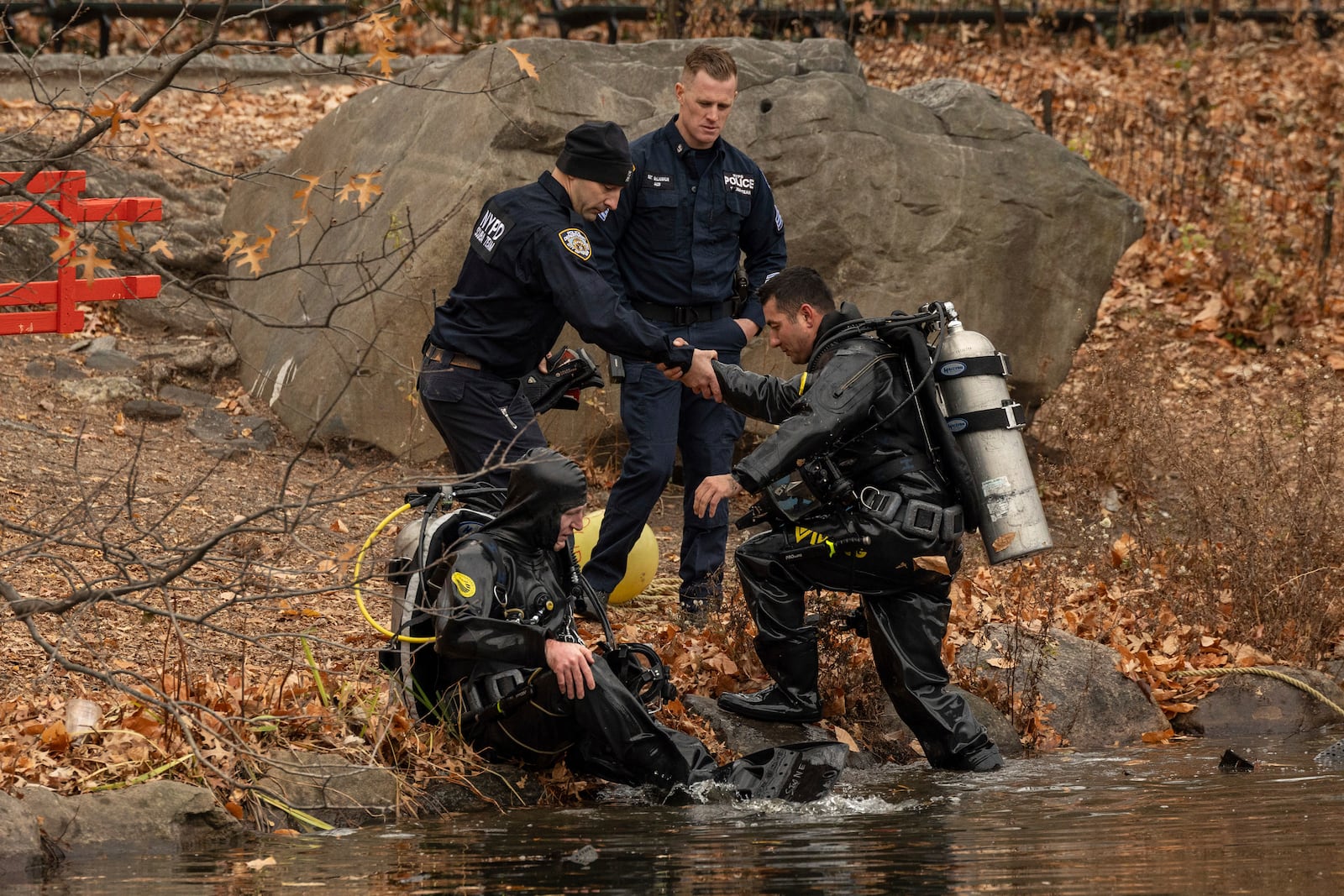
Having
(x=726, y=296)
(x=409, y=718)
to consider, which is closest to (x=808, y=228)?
(x=726, y=296)

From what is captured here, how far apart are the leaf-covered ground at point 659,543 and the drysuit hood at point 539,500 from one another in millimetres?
518

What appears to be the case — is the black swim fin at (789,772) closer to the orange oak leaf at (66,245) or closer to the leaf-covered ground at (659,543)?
the leaf-covered ground at (659,543)

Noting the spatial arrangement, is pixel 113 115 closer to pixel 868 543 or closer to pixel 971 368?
pixel 868 543

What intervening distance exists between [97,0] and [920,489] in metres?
12.5

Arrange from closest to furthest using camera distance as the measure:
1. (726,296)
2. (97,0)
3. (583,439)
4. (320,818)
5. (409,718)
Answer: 1. (320,818)
2. (409,718)
3. (726,296)
4. (583,439)
5. (97,0)

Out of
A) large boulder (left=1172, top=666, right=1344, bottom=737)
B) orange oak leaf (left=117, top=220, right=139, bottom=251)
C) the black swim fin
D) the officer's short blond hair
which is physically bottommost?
large boulder (left=1172, top=666, right=1344, bottom=737)

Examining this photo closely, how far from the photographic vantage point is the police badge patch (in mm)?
6730

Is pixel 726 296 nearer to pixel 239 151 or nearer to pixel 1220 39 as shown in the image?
pixel 239 151

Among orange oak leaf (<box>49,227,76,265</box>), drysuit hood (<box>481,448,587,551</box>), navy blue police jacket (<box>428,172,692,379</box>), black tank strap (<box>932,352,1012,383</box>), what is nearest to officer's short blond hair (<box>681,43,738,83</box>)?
navy blue police jacket (<box>428,172,692,379</box>)

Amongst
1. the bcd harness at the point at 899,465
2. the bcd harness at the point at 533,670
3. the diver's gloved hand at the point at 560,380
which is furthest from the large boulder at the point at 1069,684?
the diver's gloved hand at the point at 560,380

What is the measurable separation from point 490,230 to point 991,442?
7.37 ft

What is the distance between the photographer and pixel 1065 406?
1199cm

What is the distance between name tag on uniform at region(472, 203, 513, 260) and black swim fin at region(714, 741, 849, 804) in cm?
236

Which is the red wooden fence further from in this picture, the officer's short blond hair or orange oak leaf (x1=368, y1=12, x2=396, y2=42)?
orange oak leaf (x1=368, y1=12, x2=396, y2=42)
